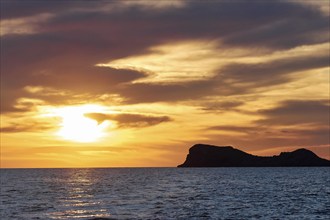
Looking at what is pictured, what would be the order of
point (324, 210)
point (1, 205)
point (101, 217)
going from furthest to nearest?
point (1, 205)
point (324, 210)
point (101, 217)

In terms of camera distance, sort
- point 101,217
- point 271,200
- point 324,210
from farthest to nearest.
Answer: point 271,200, point 324,210, point 101,217

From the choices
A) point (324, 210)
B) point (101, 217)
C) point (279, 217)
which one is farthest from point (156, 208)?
point (324, 210)

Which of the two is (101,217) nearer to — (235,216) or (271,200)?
(235,216)

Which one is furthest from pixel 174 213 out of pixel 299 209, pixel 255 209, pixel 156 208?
pixel 299 209

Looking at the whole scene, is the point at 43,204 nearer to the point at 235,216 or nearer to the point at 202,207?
the point at 202,207

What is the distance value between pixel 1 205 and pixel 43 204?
6702mm

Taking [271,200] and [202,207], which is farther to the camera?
[271,200]

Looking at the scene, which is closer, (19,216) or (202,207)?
(19,216)

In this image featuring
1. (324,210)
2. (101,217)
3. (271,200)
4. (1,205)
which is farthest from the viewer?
(271,200)

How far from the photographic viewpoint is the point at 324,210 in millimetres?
71938

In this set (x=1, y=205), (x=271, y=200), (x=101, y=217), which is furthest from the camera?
(x=271, y=200)

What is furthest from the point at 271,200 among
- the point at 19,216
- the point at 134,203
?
the point at 19,216

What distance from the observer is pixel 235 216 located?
65.2 metres

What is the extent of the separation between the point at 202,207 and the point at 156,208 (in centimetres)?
733
